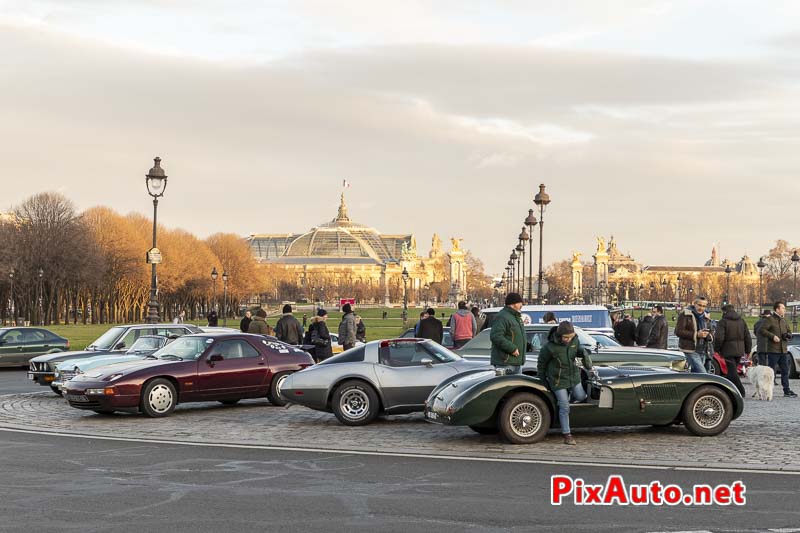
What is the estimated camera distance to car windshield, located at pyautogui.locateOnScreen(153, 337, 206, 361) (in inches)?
850

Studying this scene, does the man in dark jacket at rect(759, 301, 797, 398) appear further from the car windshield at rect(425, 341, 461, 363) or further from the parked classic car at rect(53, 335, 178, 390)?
the parked classic car at rect(53, 335, 178, 390)

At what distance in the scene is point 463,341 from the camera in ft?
91.9

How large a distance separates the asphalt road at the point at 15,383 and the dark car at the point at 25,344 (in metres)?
0.48

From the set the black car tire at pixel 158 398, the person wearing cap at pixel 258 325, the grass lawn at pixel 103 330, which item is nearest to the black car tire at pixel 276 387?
the black car tire at pixel 158 398

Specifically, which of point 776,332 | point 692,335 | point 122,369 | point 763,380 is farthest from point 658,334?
point 122,369

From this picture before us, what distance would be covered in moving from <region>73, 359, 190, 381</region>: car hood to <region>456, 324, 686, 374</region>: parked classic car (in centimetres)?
552

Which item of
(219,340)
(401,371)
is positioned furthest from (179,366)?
(401,371)

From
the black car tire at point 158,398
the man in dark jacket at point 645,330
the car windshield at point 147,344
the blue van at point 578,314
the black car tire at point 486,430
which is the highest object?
the blue van at point 578,314

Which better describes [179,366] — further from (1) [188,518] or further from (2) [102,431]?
(1) [188,518]

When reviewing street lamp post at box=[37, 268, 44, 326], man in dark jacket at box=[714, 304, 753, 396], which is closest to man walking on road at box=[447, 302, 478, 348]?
man in dark jacket at box=[714, 304, 753, 396]

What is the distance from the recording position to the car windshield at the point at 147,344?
85.4 feet

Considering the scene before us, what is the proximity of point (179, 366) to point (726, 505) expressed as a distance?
12.2 metres

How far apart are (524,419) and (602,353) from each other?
495 cm

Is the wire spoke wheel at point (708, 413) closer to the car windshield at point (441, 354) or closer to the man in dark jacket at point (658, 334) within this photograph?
the car windshield at point (441, 354)
